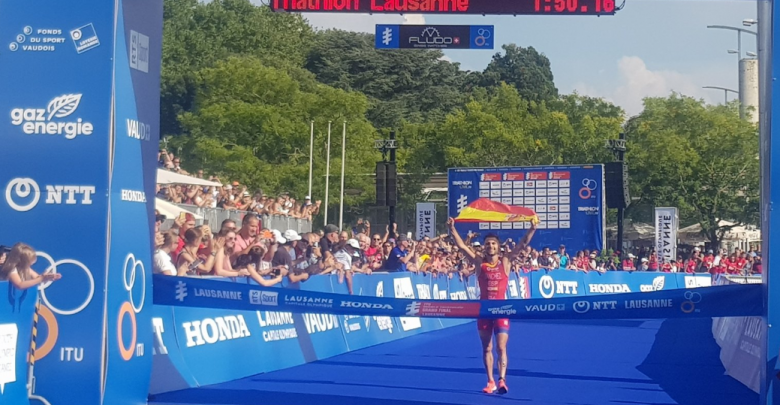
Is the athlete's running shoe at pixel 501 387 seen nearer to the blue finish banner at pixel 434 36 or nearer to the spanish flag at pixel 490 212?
the blue finish banner at pixel 434 36

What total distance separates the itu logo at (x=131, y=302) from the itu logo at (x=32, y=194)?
29.7 inches

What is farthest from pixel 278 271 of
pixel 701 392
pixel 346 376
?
pixel 701 392

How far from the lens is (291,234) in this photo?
18125 millimetres

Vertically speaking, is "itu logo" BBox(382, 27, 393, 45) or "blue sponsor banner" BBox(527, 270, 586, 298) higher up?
"itu logo" BBox(382, 27, 393, 45)

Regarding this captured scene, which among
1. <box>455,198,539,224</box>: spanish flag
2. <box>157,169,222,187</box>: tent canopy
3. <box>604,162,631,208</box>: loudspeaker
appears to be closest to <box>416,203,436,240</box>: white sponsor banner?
<box>455,198,539,224</box>: spanish flag

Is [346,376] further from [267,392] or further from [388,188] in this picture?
[388,188]

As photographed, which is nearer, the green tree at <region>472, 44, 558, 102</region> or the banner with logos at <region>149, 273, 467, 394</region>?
the banner with logos at <region>149, 273, 467, 394</region>

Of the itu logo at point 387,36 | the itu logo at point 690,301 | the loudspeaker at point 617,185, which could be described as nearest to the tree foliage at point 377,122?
the loudspeaker at point 617,185

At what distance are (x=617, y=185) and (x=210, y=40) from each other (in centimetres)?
4084

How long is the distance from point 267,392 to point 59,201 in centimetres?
321

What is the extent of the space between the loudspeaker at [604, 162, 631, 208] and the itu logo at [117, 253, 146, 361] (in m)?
27.9

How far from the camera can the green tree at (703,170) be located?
56875 millimetres

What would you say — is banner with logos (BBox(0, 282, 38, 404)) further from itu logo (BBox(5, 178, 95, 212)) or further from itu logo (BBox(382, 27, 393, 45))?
itu logo (BBox(382, 27, 393, 45))

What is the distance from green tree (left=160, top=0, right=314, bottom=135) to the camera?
64375 millimetres
